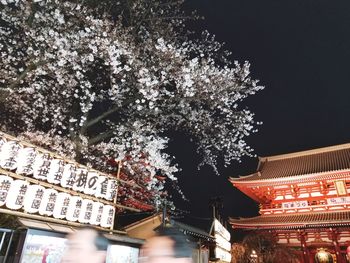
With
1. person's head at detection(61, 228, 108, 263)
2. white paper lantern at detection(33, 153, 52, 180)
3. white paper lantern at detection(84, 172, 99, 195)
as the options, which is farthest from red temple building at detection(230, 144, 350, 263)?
person's head at detection(61, 228, 108, 263)

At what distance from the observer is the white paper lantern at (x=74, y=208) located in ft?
27.9

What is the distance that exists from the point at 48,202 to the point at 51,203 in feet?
0.32

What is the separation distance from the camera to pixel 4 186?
7.07m

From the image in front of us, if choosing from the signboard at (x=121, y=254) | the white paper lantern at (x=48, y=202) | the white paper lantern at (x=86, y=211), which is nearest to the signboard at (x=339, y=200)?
the signboard at (x=121, y=254)

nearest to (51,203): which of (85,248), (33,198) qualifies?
(33,198)

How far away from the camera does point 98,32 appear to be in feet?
34.4

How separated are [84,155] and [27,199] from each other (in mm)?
5235

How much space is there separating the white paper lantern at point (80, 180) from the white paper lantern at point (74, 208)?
298 millimetres

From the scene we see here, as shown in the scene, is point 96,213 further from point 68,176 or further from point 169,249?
point 169,249

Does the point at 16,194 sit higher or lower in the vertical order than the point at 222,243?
lower

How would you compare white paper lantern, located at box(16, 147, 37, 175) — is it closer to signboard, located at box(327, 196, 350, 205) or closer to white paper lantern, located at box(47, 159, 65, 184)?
white paper lantern, located at box(47, 159, 65, 184)

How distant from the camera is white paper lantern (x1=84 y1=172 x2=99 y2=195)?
9147 mm

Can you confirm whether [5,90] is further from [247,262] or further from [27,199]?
[247,262]

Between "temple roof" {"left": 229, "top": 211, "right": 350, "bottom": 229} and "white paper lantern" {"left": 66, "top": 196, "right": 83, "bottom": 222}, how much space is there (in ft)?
46.3
